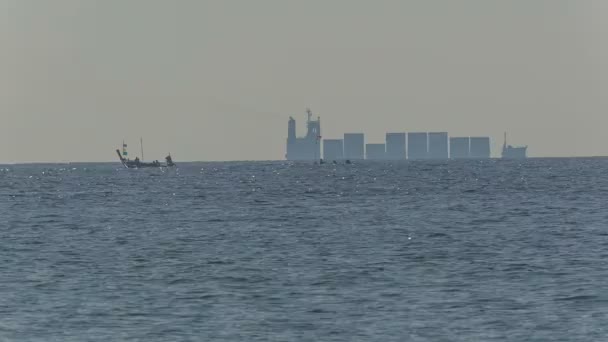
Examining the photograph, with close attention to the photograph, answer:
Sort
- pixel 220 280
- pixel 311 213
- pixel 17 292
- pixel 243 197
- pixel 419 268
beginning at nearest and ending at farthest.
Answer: pixel 17 292, pixel 220 280, pixel 419 268, pixel 311 213, pixel 243 197

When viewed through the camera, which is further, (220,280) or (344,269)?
(344,269)

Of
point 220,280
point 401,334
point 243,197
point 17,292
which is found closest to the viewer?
point 401,334

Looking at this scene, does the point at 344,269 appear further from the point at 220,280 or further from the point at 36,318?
the point at 36,318

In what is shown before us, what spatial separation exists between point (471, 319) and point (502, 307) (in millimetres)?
2513

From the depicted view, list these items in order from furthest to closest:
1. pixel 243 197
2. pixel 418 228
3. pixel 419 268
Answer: pixel 243 197 < pixel 418 228 < pixel 419 268

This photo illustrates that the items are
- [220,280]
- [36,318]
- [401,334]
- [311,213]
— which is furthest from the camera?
[311,213]

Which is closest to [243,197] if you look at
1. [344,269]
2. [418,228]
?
[418,228]

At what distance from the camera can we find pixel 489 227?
7688cm

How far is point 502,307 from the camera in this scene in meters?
40.5

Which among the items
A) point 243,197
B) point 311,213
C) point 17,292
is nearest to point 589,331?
point 17,292

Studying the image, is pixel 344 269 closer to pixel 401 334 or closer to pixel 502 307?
pixel 502 307

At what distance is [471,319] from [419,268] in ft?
44.0

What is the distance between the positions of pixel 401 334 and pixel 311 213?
60.1 metres

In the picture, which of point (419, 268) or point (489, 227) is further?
point (489, 227)
